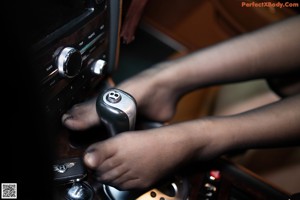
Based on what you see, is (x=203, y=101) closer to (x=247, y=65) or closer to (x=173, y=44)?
(x=173, y=44)

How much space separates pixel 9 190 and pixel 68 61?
0.62 ft

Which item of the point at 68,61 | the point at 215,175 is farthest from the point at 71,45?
the point at 215,175

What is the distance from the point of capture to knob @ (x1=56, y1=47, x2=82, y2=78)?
1.22 ft

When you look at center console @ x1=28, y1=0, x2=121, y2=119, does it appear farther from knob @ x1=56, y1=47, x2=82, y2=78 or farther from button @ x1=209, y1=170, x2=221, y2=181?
button @ x1=209, y1=170, x2=221, y2=181

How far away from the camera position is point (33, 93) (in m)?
0.18

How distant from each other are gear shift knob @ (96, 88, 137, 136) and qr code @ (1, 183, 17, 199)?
0.65ft

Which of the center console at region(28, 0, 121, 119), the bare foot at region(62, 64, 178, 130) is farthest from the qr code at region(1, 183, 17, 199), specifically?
the bare foot at region(62, 64, 178, 130)

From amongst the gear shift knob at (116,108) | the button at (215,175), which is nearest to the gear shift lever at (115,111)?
the gear shift knob at (116,108)

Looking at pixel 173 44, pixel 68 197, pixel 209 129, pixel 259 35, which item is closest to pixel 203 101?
pixel 173 44

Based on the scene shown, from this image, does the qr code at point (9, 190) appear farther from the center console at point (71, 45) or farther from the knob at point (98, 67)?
the knob at point (98, 67)

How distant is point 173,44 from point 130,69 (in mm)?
230

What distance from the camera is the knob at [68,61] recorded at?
37cm

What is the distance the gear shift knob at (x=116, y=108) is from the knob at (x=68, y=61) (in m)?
0.05

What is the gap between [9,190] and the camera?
221 millimetres
